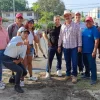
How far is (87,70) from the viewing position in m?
7.13

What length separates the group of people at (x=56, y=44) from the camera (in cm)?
→ 588

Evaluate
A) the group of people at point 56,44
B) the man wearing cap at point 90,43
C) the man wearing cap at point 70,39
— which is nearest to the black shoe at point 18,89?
the group of people at point 56,44

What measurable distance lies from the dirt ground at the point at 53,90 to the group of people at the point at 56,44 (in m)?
0.18

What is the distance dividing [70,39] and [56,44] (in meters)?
0.67

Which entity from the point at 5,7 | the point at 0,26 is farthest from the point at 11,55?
the point at 5,7

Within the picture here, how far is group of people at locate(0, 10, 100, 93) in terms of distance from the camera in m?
5.88

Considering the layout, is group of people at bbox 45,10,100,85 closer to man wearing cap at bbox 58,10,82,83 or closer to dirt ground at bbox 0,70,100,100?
man wearing cap at bbox 58,10,82,83

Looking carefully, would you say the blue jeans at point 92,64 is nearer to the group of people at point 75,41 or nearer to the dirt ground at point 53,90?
the group of people at point 75,41

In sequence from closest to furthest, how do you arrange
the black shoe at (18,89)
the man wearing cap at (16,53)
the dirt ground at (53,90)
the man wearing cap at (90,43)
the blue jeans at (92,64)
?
the dirt ground at (53,90) → the man wearing cap at (16,53) → the black shoe at (18,89) → the man wearing cap at (90,43) → the blue jeans at (92,64)

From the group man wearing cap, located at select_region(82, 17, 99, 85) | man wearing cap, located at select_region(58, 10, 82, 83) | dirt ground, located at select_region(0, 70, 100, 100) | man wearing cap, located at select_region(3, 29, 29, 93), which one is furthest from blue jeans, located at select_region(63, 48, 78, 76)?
man wearing cap, located at select_region(3, 29, 29, 93)

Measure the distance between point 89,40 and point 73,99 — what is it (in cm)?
162

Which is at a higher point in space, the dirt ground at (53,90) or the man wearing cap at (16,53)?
the man wearing cap at (16,53)

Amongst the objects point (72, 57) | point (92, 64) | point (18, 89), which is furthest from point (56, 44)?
point (18, 89)

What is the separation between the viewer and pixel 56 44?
7094 mm
